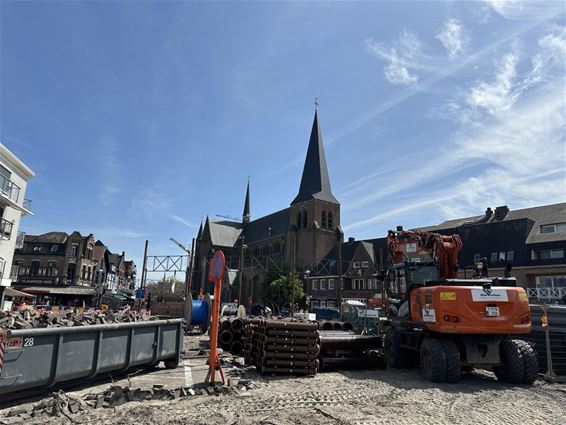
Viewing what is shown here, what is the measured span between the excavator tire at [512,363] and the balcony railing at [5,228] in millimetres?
29880

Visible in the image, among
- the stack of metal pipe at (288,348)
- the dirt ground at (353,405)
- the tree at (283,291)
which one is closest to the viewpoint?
the dirt ground at (353,405)

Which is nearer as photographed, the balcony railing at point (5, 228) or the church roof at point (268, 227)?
the balcony railing at point (5, 228)

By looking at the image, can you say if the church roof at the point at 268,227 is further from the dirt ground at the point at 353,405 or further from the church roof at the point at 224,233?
the dirt ground at the point at 353,405

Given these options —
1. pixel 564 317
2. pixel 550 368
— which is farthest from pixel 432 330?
pixel 564 317

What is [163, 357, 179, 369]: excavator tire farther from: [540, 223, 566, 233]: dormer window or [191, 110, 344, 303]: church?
[191, 110, 344, 303]: church

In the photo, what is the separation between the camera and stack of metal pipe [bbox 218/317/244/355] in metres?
13.4

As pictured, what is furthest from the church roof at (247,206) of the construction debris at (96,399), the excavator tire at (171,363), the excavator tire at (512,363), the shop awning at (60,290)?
the construction debris at (96,399)

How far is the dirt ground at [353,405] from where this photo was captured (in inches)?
229

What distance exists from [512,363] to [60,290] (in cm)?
5100

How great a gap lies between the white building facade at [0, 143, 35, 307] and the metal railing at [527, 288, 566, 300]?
41.7 metres

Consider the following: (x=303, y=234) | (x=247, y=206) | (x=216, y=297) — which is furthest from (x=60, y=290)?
(x=247, y=206)

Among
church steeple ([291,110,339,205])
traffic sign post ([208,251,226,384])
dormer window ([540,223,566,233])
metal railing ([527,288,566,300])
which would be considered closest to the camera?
traffic sign post ([208,251,226,384])

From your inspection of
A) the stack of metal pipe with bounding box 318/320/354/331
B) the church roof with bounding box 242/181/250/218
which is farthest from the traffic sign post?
the church roof with bounding box 242/181/250/218

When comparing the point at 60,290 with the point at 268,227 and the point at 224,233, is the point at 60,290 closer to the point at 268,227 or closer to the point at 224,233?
the point at 268,227
